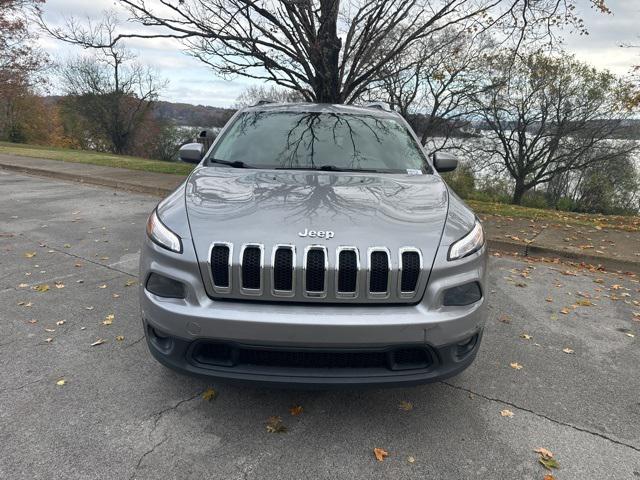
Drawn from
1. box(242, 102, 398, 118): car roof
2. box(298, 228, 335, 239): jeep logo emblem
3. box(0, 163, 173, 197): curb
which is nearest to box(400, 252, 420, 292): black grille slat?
box(298, 228, 335, 239): jeep logo emblem

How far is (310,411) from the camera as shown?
98.8 inches

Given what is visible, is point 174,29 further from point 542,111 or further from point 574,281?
point 542,111

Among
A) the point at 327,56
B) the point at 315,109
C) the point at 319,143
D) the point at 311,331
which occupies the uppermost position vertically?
the point at 327,56

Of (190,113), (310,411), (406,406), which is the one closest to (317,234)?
(310,411)

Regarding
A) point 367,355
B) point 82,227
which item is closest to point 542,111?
point 82,227

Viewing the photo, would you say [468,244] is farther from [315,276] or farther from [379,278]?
[315,276]

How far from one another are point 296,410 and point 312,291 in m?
0.83

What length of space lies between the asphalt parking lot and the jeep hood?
0.94 m

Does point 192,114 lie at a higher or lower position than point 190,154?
higher

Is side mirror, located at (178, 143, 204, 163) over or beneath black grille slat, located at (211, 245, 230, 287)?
over

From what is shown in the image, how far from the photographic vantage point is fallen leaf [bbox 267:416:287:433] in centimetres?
235

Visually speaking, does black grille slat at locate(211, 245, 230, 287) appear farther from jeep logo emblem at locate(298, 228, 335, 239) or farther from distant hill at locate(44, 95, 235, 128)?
distant hill at locate(44, 95, 235, 128)

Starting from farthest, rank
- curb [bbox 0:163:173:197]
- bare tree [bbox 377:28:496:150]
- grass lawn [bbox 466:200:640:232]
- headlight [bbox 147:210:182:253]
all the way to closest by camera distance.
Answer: bare tree [bbox 377:28:496:150] < curb [bbox 0:163:173:197] < grass lawn [bbox 466:200:640:232] < headlight [bbox 147:210:182:253]

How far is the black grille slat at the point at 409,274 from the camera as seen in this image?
2.16m
